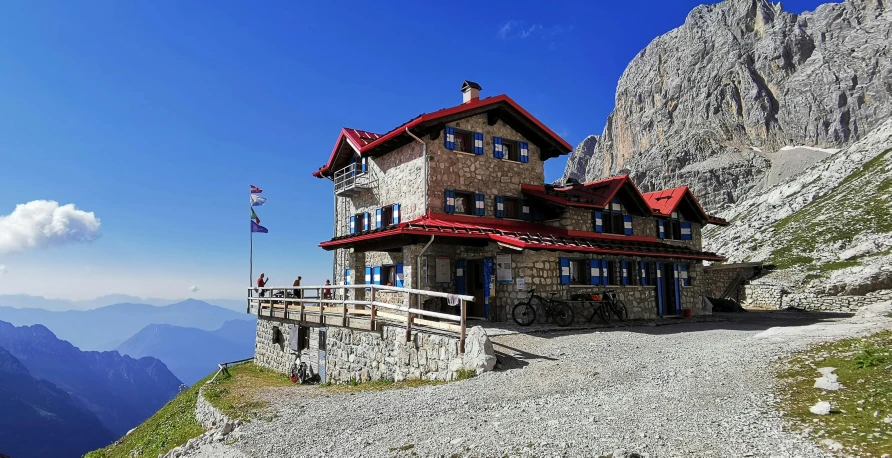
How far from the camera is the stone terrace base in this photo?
1280 centimetres

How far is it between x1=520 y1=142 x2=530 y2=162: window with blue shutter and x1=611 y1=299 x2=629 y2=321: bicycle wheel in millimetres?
8402

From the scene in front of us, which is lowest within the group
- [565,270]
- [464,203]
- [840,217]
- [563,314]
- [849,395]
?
[849,395]

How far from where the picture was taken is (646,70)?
522 feet

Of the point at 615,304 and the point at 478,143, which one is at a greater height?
the point at 478,143

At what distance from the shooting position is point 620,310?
22109 millimetres

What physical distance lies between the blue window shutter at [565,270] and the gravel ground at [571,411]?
6.87 meters

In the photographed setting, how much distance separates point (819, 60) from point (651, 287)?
12847cm

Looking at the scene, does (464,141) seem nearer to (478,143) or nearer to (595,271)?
(478,143)

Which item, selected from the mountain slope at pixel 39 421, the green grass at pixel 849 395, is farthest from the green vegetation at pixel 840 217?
the mountain slope at pixel 39 421

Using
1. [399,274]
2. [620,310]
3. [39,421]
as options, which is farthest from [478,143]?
[39,421]

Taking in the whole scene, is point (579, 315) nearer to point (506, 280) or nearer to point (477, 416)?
point (506, 280)

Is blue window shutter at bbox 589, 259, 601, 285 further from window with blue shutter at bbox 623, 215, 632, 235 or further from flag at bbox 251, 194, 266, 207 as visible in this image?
flag at bbox 251, 194, 266, 207

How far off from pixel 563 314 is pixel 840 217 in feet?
168

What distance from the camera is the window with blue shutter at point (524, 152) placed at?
26.4 m
